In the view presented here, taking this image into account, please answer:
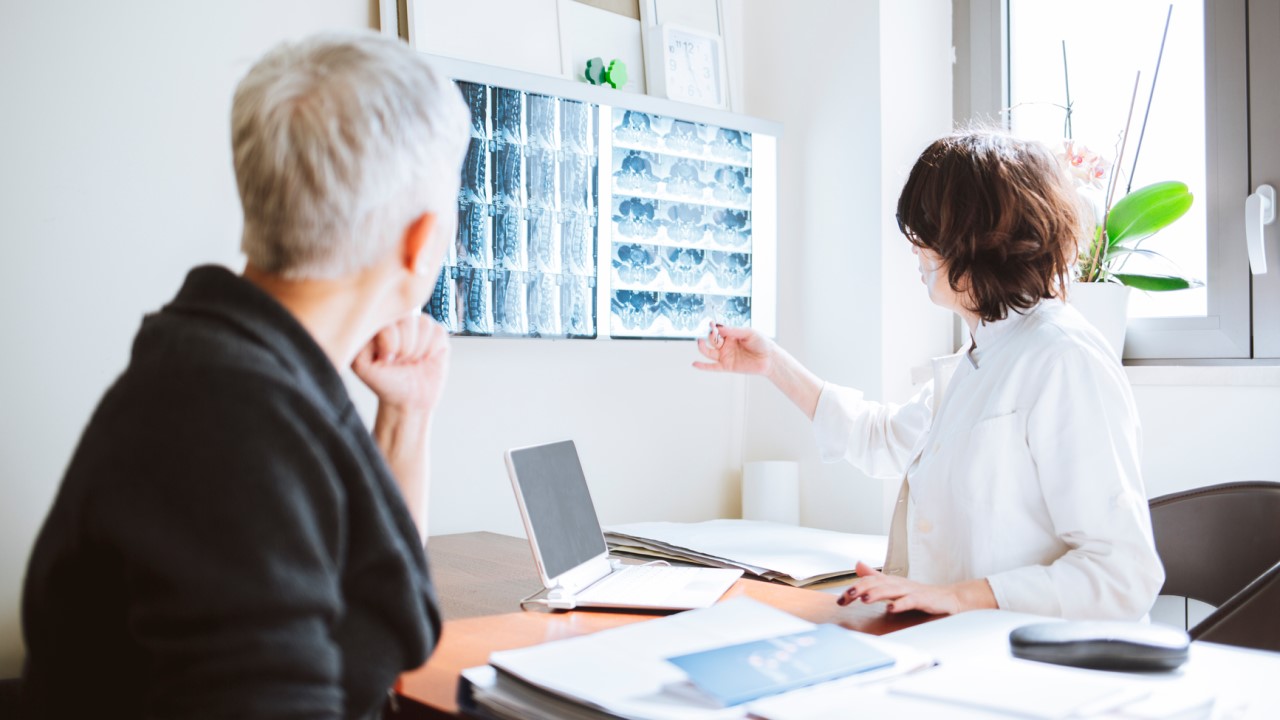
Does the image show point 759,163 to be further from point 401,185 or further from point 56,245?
point 401,185

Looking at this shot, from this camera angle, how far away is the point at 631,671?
87 centimetres

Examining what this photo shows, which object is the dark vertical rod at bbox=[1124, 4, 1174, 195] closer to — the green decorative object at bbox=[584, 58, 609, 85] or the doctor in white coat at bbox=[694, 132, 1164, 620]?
the doctor in white coat at bbox=[694, 132, 1164, 620]

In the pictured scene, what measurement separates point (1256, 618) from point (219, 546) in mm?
1373

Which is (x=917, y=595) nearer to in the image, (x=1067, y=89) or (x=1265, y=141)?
(x=1265, y=141)

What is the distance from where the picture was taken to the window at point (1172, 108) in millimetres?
1980

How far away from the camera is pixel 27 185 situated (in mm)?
1550

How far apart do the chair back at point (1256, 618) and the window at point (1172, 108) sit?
0.78 metres

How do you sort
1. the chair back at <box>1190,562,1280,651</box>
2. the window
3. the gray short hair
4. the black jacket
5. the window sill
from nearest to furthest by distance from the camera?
the black jacket → the gray short hair → the chair back at <box>1190,562,1280,651</box> → the window sill → the window

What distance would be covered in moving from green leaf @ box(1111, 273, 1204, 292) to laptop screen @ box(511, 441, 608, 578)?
1333 mm

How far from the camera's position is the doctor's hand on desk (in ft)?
3.93

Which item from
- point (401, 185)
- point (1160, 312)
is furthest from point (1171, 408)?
point (401, 185)

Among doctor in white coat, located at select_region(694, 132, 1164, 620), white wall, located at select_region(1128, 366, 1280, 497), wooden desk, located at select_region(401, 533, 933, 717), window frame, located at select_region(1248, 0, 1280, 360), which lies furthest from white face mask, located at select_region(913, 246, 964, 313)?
window frame, located at select_region(1248, 0, 1280, 360)

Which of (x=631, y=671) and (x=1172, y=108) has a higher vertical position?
(x=1172, y=108)

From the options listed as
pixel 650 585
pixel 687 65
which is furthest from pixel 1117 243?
pixel 650 585
